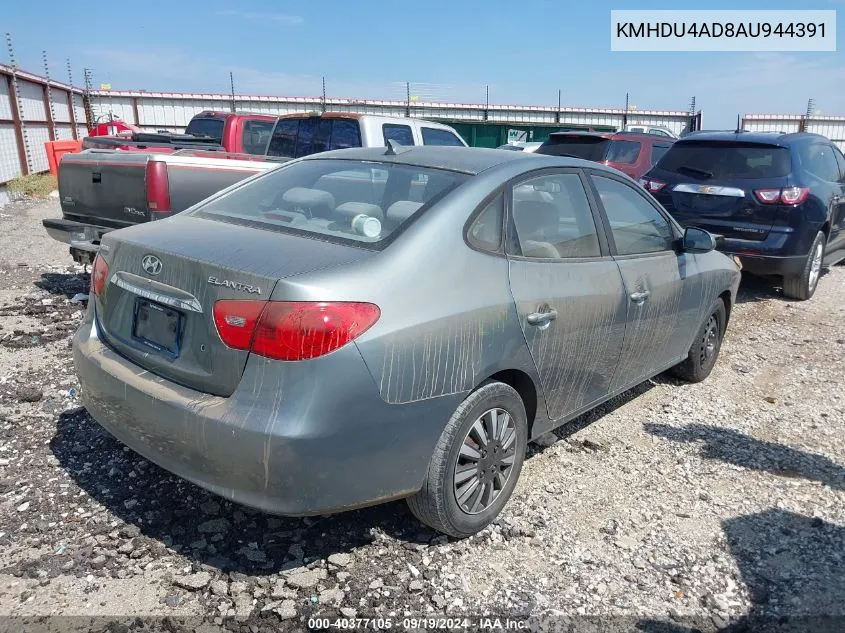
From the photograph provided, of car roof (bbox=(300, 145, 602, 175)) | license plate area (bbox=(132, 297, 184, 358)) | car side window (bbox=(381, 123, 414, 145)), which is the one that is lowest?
license plate area (bbox=(132, 297, 184, 358))

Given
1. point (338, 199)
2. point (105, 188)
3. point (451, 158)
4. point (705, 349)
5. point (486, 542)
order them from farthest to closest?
1. point (105, 188)
2. point (705, 349)
3. point (451, 158)
4. point (338, 199)
5. point (486, 542)

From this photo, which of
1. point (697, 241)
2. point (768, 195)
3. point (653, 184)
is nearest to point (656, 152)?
point (653, 184)

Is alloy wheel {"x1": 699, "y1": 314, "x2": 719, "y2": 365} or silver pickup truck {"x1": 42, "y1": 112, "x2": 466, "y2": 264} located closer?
alloy wheel {"x1": 699, "y1": 314, "x2": 719, "y2": 365}

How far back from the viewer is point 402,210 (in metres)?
2.83

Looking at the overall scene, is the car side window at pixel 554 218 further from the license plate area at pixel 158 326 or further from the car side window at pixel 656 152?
the car side window at pixel 656 152

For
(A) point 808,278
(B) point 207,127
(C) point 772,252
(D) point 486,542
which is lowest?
(D) point 486,542

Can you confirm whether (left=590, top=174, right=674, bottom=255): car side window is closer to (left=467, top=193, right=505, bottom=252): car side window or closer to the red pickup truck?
(left=467, top=193, right=505, bottom=252): car side window

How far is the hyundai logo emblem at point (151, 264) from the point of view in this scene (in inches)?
103

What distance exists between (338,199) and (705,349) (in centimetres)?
318

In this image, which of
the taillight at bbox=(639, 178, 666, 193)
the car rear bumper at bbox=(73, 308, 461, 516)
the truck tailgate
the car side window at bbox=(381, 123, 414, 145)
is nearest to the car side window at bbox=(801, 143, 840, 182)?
the taillight at bbox=(639, 178, 666, 193)

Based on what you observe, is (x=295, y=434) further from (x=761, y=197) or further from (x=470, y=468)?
(x=761, y=197)

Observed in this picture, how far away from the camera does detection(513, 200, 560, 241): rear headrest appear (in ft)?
10.0

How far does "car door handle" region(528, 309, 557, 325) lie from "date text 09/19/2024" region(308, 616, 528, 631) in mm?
1210

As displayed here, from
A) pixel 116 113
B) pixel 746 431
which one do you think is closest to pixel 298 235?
pixel 746 431
